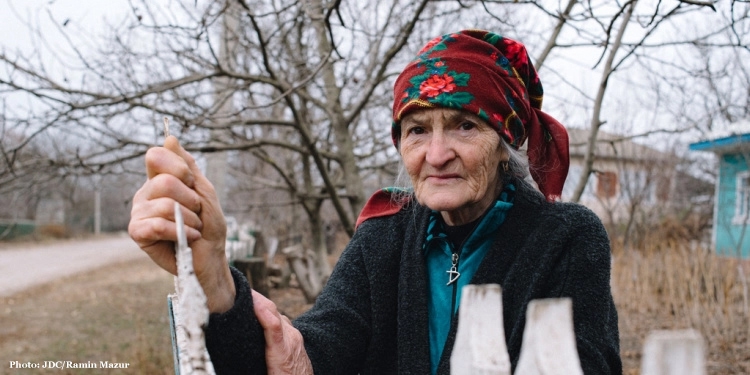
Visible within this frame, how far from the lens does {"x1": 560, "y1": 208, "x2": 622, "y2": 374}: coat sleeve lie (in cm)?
129

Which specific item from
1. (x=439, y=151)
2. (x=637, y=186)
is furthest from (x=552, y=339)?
(x=637, y=186)

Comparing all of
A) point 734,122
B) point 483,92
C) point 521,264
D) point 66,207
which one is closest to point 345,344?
point 521,264

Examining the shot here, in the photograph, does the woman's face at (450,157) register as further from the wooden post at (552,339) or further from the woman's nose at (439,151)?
the wooden post at (552,339)

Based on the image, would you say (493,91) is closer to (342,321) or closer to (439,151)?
(439,151)

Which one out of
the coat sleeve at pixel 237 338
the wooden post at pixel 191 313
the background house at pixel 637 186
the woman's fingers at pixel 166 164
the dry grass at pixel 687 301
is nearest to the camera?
the wooden post at pixel 191 313

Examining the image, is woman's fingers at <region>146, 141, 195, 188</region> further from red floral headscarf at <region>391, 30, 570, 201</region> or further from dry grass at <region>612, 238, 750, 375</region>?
dry grass at <region>612, 238, 750, 375</region>

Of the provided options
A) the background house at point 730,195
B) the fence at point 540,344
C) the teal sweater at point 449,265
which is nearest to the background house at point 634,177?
the background house at point 730,195

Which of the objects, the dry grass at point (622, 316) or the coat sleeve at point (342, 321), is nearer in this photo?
the coat sleeve at point (342, 321)

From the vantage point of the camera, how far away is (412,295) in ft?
5.11

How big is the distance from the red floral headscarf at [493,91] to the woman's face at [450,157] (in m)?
0.04

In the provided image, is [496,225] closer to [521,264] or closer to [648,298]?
[521,264]

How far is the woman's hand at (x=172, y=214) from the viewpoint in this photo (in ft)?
3.33

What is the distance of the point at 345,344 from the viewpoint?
156 cm

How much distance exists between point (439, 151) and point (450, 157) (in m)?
0.04
